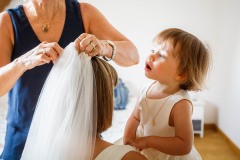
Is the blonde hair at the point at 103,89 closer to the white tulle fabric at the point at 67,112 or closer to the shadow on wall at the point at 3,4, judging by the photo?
the white tulle fabric at the point at 67,112

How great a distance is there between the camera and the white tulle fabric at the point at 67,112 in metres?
0.81

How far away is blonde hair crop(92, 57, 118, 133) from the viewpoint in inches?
33.5

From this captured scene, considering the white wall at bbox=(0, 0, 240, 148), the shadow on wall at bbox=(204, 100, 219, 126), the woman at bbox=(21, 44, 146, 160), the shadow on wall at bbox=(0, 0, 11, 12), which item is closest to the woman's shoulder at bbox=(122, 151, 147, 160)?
the woman at bbox=(21, 44, 146, 160)

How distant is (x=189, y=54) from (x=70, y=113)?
49cm

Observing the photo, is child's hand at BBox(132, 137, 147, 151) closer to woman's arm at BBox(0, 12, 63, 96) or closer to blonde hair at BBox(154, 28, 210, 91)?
blonde hair at BBox(154, 28, 210, 91)

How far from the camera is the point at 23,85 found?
3.24 feet

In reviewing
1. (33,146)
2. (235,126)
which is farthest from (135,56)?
(235,126)

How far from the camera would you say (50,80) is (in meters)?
0.84

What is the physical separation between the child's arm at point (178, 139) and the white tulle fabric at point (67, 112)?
240 mm

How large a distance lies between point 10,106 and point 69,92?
13.2 inches

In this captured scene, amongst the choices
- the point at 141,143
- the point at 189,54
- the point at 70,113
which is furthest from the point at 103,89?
the point at 189,54

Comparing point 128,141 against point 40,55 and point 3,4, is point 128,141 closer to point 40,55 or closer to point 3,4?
point 40,55

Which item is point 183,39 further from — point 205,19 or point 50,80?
point 205,19

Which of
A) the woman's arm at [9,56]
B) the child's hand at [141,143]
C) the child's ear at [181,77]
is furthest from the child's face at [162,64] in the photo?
the woman's arm at [9,56]
